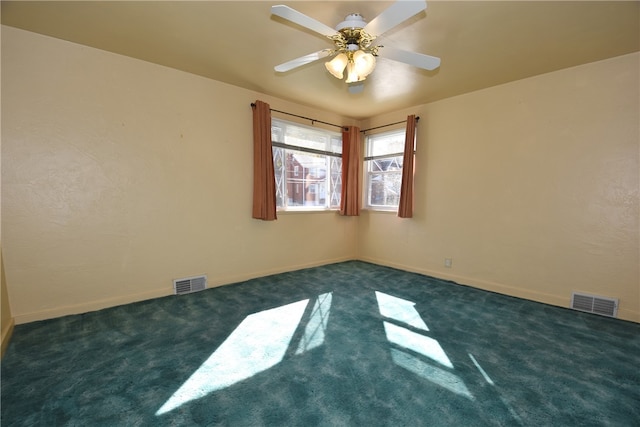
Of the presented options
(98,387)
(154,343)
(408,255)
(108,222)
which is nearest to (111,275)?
(108,222)

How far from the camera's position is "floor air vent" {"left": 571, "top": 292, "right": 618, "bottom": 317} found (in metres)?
2.63

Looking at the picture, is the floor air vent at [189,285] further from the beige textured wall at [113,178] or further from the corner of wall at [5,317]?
the corner of wall at [5,317]

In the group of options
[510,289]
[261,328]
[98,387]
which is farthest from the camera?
[510,289]

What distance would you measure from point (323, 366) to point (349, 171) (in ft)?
10.7

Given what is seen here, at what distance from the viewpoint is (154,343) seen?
2102 millimetres

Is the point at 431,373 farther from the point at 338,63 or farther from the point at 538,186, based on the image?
the point at 538,186

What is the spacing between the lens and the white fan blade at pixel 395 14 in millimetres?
1379

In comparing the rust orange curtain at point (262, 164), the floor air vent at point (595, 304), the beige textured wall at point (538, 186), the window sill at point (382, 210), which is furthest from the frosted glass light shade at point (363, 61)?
the floor air vent at point (595, 304)

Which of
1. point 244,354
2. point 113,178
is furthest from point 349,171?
point 244,354

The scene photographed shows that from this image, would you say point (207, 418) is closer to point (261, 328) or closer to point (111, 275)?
point (261, 328)

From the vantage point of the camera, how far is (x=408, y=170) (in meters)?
4.00

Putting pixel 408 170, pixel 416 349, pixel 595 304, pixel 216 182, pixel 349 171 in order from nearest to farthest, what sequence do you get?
pixel 416 349, pixel 595 304, pixel 216 182, pixel 408 170, pixel 349 171

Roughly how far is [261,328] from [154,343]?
0.82m

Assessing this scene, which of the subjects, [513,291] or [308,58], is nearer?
[308,58]
